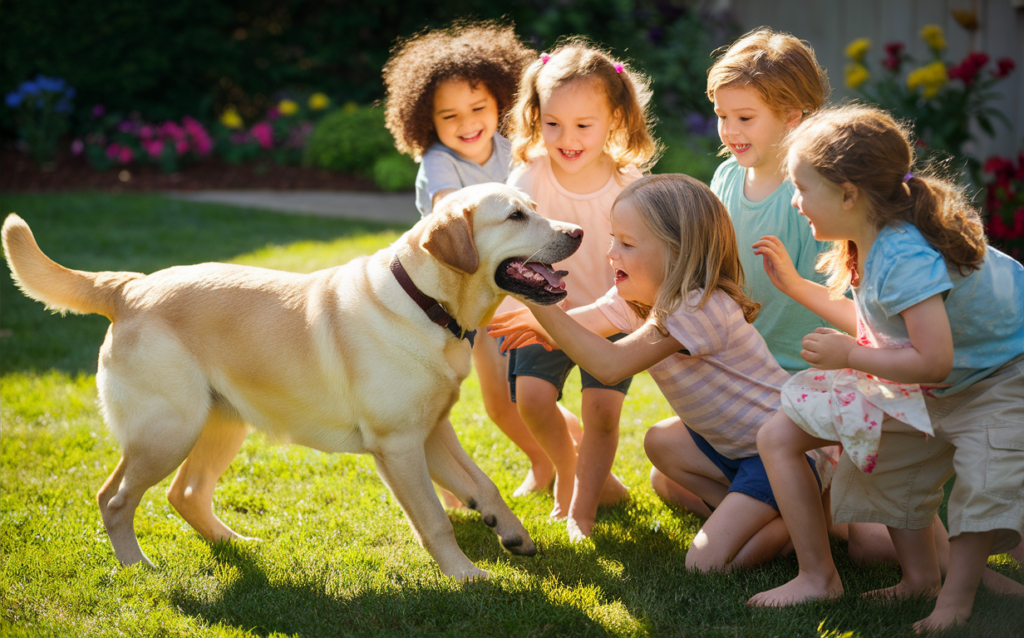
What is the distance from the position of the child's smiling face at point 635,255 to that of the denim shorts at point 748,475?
2.22 feet

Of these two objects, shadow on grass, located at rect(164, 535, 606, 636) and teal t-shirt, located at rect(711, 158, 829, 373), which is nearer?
shadow on grass, located at rect(164, 535, 606, 636)

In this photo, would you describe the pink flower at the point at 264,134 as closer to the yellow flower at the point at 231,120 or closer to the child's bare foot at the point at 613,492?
the yellow flower at the point at 231,120

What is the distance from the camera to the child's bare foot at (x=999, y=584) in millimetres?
2549

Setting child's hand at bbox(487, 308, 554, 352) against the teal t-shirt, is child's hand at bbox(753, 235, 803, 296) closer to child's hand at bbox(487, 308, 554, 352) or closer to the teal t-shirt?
the teal t-shirt

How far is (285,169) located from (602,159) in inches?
345

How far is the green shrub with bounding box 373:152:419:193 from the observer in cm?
1030

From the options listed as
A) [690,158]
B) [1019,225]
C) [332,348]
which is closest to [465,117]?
[332,348]

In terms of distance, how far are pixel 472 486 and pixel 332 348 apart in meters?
0.75

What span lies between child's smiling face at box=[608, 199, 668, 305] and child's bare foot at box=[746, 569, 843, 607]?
1057 mm

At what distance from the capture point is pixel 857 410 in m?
2.43

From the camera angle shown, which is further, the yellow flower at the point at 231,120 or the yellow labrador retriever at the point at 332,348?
the yellow flower at the point at 231,120

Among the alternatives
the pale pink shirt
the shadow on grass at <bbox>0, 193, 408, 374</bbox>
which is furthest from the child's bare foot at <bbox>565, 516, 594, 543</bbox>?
the shadow on grass at <bbox>0, 193, 408, 374</bbox>

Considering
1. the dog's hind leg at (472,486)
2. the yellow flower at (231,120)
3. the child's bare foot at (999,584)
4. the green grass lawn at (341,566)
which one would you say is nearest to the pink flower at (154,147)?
the yellow flower at (231,120)

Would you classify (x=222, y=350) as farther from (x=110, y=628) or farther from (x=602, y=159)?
(x=602, y=159)
